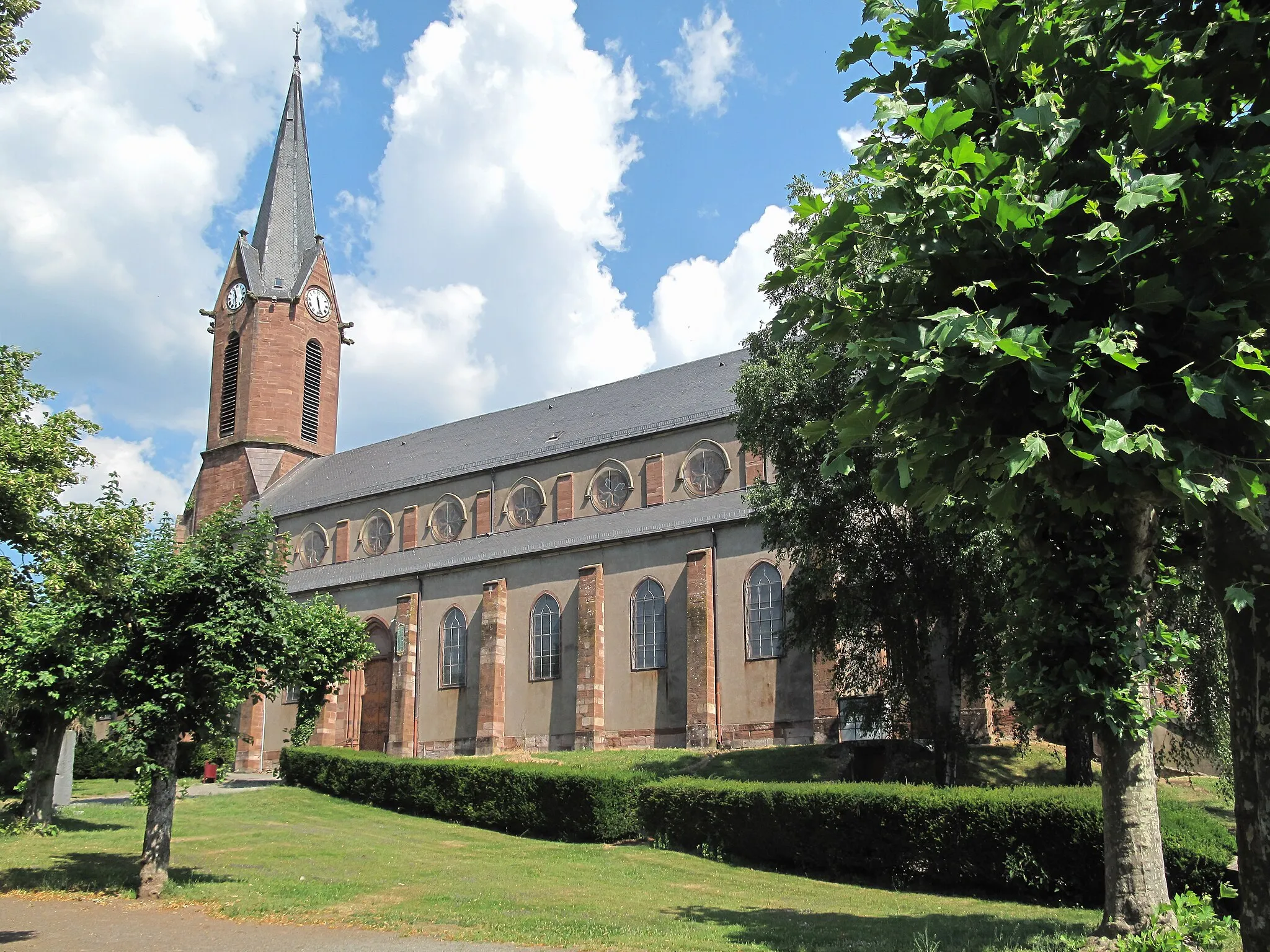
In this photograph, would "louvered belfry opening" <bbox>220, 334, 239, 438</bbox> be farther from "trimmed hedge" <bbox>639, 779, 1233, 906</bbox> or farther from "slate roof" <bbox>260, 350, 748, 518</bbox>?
"trimmed hedge" <bbox>639, 779, 1233, 906</bbox>

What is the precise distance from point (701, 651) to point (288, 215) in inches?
1502

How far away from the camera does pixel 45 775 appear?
61.2 feet

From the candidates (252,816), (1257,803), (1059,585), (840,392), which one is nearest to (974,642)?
(840,392)

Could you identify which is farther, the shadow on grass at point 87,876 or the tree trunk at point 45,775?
the tree trunk at point 45,775

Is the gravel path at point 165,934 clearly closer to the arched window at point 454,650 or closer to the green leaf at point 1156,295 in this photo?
the green leaf at point 1156,295

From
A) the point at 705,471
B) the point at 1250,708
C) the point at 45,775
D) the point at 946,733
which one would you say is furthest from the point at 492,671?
the point at 1250,708

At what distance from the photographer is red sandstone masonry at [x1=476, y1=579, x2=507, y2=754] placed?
36438 mm

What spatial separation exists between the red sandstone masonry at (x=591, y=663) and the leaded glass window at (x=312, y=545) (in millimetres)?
17315

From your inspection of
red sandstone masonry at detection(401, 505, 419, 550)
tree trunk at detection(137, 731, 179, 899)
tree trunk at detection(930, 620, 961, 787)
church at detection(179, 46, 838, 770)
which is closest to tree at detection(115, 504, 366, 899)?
tree trunk at detection(137, 731, 179, 899)

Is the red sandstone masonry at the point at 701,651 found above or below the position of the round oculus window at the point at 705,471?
below

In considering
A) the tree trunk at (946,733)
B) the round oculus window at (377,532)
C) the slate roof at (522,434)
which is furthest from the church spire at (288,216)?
the tree trunk at (946,733)

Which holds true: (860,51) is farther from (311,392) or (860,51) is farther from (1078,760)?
(311,392)

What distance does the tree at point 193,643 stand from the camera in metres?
13.3

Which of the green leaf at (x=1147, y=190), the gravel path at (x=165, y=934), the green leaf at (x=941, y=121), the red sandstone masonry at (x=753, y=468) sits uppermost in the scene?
the red sandstone masonry at (x=753, y=468)
